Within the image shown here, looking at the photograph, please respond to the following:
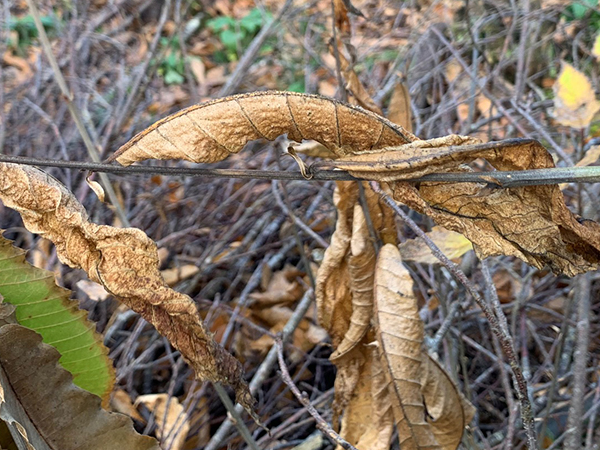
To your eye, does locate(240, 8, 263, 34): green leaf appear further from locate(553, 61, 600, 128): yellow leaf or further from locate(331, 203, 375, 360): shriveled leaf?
locate(331, 203, 375, 360): shriveled leaf

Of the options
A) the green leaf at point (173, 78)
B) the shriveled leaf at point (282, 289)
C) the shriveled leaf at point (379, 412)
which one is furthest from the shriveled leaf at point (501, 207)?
the green leaf at point (173, 78)

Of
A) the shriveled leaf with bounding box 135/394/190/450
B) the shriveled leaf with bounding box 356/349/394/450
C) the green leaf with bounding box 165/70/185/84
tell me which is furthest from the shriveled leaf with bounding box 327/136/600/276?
the green leaf with bounding box 165/70/185/84

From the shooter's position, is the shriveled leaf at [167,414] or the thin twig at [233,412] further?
the shriveled leaf at [167,414]

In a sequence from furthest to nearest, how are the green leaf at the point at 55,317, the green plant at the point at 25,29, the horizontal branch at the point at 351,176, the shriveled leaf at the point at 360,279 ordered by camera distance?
the green plant at the point at 25,29 < the shriveled leaf at the point at 360,279 < the green leaf at the point at 55,317 < the horizontal branch at the point at 351,176

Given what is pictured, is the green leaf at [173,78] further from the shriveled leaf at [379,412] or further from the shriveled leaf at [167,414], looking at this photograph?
the shriveled leaf at [379,412]

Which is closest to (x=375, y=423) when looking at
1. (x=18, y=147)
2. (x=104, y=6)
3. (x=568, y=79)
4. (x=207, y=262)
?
(x=568, y=79)

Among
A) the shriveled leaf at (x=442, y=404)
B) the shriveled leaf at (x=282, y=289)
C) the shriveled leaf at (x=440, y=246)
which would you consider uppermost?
the shriveled leaf at (x=440, y=246)

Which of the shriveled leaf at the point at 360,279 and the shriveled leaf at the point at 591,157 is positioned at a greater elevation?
the shriveled leaf at the point at 591,157
